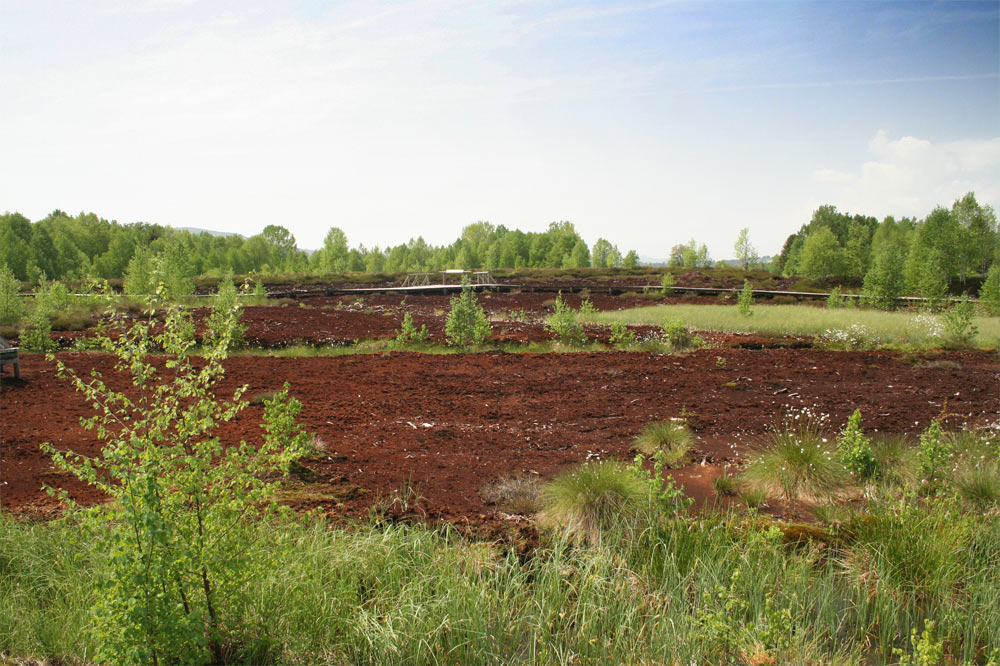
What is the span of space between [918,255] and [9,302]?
1807 inches

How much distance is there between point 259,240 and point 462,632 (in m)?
78.2

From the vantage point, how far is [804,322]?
1858 cm

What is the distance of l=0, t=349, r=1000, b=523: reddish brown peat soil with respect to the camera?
5.57 m

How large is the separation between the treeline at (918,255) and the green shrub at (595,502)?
19.5m

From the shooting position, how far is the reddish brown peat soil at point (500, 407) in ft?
18.3

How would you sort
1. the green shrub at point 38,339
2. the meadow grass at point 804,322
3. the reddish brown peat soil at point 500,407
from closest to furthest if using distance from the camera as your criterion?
1. the reddish brown peat soil at point 500,407
2. the green shrub at point 38,339
3. the meadow grass at point 804,322

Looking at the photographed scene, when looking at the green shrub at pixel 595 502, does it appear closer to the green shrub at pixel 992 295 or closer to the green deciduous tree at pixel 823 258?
the green shrub at pixel 992 295

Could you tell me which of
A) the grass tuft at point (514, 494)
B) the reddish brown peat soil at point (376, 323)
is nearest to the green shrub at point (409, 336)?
the reddish brown peat soil at point (376, 323)

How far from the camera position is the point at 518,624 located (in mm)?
3240

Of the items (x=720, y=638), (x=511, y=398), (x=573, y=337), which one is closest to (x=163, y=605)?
(x=720, y=638)

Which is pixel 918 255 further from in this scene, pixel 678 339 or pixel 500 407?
pixel 500 407

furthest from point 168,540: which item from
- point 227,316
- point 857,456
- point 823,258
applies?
point 823,258

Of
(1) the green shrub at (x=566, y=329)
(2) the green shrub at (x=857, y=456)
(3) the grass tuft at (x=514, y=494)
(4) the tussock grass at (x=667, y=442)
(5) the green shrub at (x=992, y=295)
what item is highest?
(5) the green shrub at (x=992, y=295)

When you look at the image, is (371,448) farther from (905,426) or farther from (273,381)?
(905,426)
